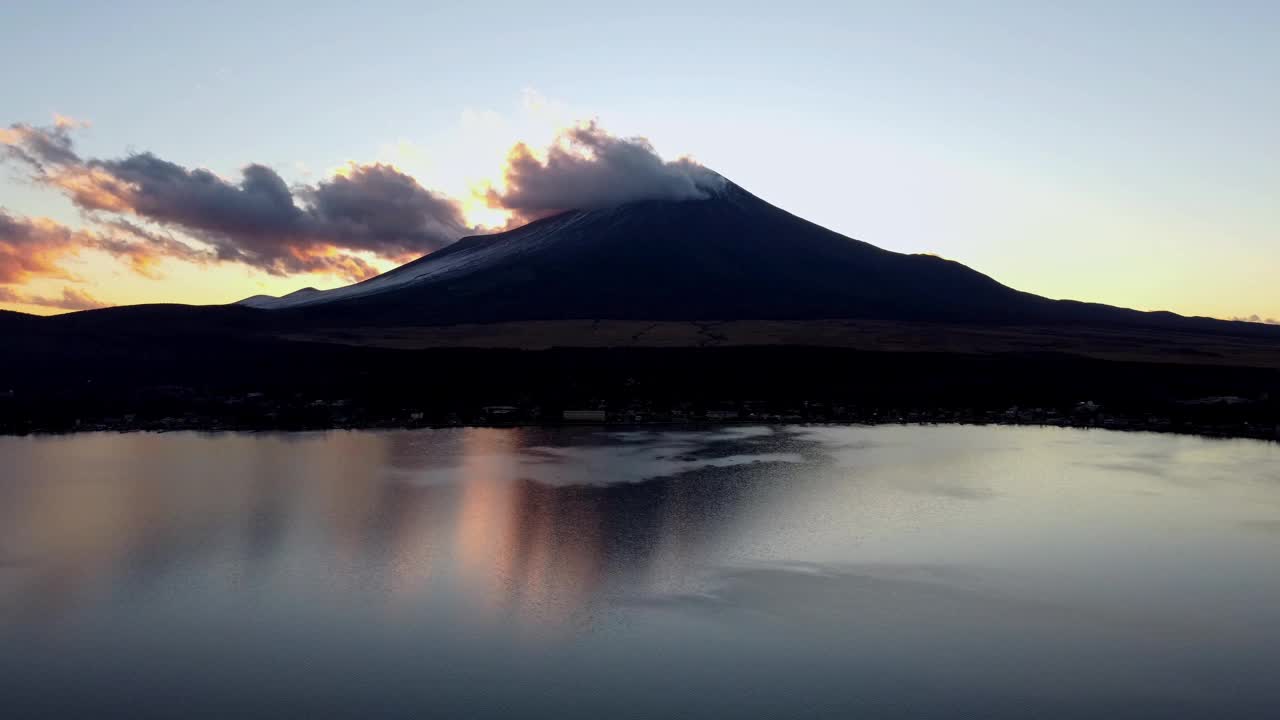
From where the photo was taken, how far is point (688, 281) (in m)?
155

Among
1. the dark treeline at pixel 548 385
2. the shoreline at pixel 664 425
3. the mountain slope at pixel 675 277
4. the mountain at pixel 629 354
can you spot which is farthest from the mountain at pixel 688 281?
the shoreline at pixel 664 425

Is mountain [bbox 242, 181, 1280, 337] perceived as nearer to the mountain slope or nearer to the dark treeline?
the mountain slope

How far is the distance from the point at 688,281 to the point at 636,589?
131 m

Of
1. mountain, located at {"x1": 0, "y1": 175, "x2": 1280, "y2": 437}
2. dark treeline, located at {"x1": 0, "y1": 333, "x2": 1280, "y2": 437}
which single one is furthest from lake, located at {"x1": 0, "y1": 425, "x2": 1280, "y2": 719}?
mountain, located at {"x1": 0, "y1": 175, "x2": 1280, "y2": 437}

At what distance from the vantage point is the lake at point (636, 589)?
19016 mm

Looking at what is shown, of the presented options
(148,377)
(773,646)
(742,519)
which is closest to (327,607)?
(773,646)

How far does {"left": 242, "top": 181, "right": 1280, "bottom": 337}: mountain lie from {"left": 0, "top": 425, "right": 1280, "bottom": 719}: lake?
3463 inches

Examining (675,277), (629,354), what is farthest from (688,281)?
(629,354)

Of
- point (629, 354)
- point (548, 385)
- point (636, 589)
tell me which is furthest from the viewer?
point (629, 354)

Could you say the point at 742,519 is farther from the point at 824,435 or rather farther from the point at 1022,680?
the point at 824,435

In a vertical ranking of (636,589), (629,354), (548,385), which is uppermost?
(629,354)

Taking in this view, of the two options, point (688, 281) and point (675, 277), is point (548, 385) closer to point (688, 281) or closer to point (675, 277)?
point (688, 281)

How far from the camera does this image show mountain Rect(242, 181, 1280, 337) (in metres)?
136

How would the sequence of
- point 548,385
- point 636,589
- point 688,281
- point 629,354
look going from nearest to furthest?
point 636,589
point 548,385
point 629,354
point 688,281
